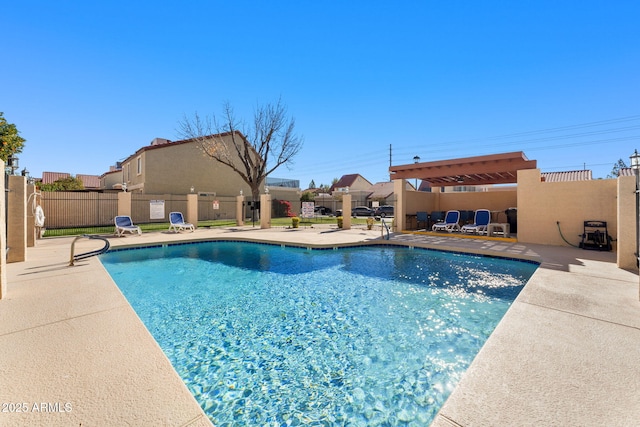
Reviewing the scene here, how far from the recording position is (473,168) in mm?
12547

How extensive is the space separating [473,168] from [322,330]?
11632mm

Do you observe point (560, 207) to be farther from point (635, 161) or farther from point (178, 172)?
point (178, 172)

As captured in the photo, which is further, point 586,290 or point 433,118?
point 433,118

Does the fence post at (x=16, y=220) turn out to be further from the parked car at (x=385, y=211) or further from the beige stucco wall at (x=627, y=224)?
the parked car at (x=385, y=211)

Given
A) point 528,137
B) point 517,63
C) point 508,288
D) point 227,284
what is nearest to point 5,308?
point 227,284

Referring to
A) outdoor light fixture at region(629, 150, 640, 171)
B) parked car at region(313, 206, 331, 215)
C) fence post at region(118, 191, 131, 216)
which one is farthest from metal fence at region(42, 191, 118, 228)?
outdoor light fixture at region(629, 150, 640, 171)

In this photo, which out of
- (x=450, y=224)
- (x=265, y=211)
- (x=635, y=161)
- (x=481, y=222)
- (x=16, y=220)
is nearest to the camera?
(x=635, y=161)

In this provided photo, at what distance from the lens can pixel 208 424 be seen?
182cm

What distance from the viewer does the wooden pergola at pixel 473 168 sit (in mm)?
11336

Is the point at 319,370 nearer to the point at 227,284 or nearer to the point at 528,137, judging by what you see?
the point at 227,284

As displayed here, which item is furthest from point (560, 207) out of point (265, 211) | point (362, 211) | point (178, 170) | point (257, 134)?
point (362, 211)

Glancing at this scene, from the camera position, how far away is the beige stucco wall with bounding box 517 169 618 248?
29.8 feet

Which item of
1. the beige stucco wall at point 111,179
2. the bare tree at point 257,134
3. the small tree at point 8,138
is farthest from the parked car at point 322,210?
the small tree at point 8,138

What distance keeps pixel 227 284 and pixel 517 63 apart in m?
16.4
